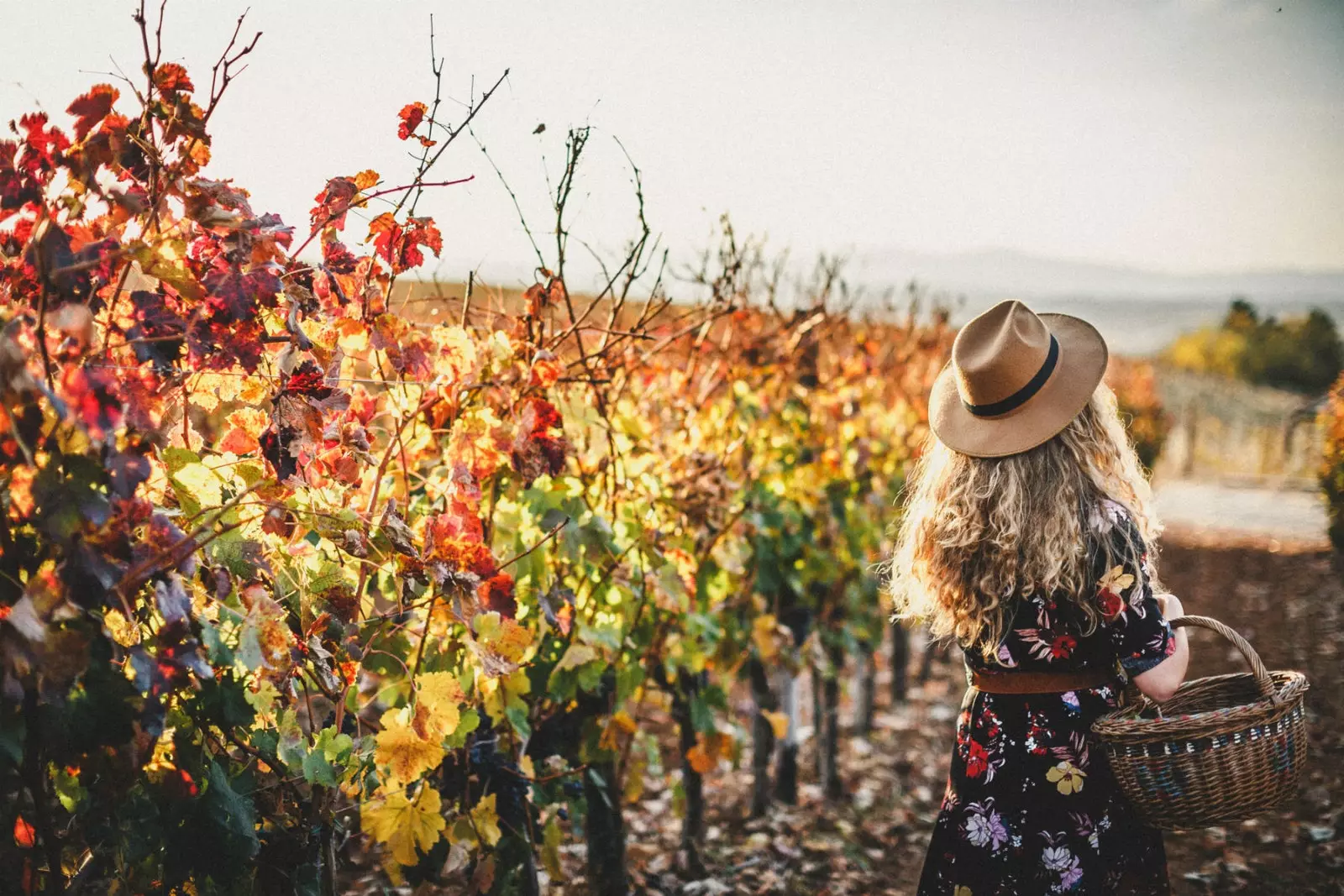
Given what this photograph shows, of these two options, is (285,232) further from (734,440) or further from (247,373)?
(734,440)

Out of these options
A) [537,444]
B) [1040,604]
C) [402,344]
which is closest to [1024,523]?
[1040,604]

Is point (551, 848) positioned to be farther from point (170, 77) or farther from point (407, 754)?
point (170, 77)

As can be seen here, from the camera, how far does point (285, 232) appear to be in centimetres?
157

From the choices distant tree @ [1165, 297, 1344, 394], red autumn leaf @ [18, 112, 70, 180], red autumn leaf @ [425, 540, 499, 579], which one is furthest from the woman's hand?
distant tree @ [1165, 297, 1344, 394]

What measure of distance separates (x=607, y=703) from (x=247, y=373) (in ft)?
5.75

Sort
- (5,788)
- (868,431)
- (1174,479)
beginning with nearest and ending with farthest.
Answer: (5,788), (868,431), (1174,479)

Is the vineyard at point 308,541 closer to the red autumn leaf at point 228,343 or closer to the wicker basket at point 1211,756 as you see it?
the red autumn leaf at point 228,343

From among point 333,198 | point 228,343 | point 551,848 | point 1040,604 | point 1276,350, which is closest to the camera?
point 228,343

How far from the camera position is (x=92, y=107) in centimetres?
154

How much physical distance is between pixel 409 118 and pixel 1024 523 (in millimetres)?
1617

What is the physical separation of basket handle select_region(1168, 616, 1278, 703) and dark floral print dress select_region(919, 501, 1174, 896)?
0.55 ft

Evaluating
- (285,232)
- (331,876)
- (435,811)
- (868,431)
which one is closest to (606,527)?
(435,811)

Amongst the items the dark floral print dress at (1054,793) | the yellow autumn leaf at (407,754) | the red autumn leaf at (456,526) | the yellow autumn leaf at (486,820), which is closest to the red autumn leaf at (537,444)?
the red autumn leaf at (456,526)

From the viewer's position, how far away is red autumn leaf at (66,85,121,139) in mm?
1525
